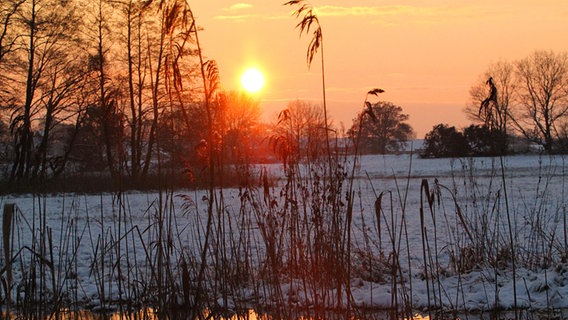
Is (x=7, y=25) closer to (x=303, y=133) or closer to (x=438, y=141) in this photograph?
(x=303, y=133)

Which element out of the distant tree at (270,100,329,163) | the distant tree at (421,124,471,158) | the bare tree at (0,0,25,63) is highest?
the bare tree at (0,0,25,63)

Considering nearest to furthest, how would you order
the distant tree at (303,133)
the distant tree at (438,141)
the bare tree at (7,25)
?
the distant tree at (303,133)
the bare tree at (7,25)
the distant tree at (438,141)

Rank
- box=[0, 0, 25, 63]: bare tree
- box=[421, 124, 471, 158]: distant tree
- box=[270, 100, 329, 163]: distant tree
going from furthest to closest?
box=[421, 124, 471, 158]: distant tree
box=[0, 0, 25, 63]: bare tree
box=[270, 100, 329, 163]: distant tree

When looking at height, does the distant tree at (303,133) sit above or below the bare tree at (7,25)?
below

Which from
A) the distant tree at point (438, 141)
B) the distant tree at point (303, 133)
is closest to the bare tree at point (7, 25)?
the distant tree at point (303, 133)

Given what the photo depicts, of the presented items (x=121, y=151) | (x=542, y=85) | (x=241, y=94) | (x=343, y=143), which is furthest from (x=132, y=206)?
(x=542, y=85)

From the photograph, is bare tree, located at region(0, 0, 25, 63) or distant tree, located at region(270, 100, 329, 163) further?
bare tree, located at region(0, 0, 25, 63)

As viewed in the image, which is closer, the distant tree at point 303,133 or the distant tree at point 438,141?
the distant tree at point 303,133

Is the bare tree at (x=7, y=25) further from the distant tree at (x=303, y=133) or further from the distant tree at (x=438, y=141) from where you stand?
the distant tree at (x=438, y=141)

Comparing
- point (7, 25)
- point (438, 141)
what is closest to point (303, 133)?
point (7, 25)

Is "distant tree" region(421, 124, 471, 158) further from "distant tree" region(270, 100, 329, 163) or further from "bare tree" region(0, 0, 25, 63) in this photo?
"distant tree" region(270, 100, 329, 163)

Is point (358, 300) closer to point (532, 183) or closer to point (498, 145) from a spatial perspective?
point (498, 145)

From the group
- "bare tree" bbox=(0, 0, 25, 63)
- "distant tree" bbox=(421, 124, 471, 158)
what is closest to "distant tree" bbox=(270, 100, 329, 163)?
"bare tree" bbox=(0, 0, 25, 63)

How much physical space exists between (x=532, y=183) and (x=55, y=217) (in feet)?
49.5
